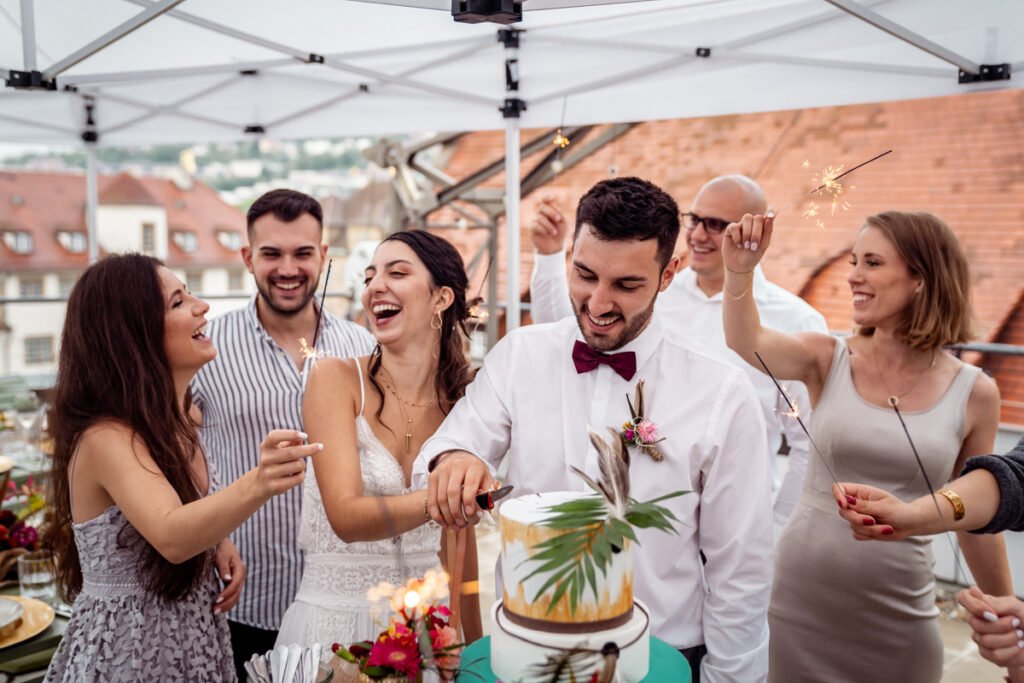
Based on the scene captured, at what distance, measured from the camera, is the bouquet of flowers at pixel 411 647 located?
4.50 feet

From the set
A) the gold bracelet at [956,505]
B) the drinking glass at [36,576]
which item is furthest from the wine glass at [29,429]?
the gold bracelet at [956,505]

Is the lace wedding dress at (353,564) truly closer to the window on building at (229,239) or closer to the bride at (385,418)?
the bride at (385,418)

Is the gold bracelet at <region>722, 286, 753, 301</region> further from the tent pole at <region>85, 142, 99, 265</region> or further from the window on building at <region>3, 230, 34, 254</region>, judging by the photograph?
the window on building at <region>3, 230, 34, 254</region>

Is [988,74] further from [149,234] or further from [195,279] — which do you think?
[149,234]

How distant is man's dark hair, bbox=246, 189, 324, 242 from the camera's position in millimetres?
3039

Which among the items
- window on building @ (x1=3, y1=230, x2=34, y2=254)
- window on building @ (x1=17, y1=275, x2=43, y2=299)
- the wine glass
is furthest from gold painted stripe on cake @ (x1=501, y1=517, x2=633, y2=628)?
window on building @ (x1=3, y1=230, x2=34, y2=254)

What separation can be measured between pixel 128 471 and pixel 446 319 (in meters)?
0.95

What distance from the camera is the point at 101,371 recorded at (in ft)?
6.81

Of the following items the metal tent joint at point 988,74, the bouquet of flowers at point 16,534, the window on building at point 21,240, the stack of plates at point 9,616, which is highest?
the window on building at point 21,240

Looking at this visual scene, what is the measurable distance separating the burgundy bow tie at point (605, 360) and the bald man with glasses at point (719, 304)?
104 centimetres

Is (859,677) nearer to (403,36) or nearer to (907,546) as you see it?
(907,546)

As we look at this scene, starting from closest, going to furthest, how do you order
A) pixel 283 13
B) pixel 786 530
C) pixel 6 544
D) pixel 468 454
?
pixel 468 454, pixel 786 530, pixel 6 544, pixel 283 13

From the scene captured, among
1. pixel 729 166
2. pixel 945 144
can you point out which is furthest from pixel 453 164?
pixel 945 144

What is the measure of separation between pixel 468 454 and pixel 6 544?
7.60 feet
